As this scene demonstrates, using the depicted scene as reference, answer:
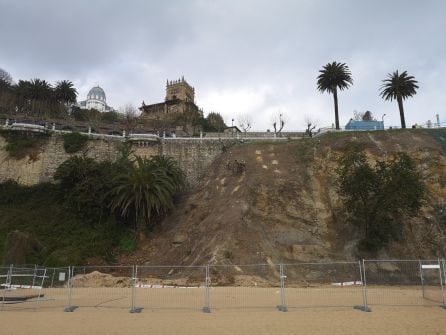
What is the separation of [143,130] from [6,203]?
56.1 ft

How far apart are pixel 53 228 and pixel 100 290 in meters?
13.4

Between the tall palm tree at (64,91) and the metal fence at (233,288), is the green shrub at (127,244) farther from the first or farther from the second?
the tall palm tree at (64,91)

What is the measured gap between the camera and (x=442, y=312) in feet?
47.9

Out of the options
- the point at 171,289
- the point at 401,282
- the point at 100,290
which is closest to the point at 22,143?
the point at 100,290

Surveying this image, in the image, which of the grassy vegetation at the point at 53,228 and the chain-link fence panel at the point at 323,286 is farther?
the grassy vegetation at the point at 53,228

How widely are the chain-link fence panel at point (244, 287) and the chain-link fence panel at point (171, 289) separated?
80 cm

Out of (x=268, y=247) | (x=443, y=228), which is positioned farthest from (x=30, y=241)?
(x=443, y=228)

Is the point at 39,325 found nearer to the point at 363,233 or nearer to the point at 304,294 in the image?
the point at 304,294

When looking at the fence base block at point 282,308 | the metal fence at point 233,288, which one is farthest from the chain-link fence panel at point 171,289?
the fence base block at point 282,308

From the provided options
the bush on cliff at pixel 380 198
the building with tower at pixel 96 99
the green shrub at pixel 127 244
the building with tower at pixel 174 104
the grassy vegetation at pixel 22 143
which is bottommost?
the green shrub at pixel 127 244

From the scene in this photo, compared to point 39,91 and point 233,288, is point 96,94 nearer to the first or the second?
point 39,91

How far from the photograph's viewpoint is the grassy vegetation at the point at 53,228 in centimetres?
3164

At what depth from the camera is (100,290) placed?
77.7ft

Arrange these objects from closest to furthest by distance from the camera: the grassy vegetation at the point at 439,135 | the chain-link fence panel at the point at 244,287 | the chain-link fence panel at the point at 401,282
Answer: the chain-link fence panel at the point at 244,287 < the chain-link fence panel at the point at 401,282 < the grassy vegetation at the point at 439,135
